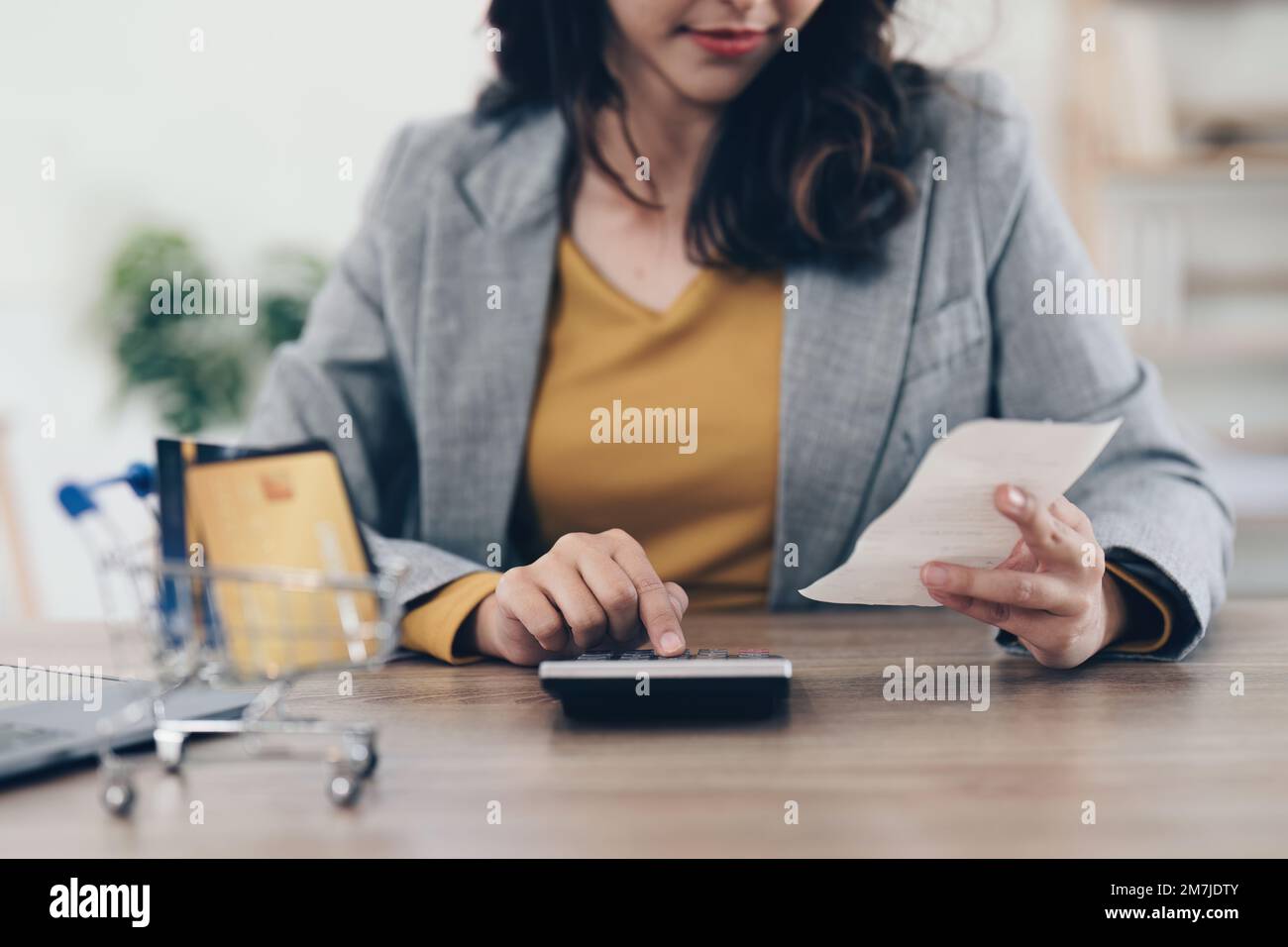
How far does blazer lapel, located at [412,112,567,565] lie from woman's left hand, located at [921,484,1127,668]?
54cm

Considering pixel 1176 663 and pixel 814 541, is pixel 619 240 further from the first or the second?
pixel 1176 663

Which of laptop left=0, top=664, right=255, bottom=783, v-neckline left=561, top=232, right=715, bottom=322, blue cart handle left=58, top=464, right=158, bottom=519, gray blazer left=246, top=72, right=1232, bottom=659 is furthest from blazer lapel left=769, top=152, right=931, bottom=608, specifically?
blue cart handle left=58, top=464, right=158, bottom=519

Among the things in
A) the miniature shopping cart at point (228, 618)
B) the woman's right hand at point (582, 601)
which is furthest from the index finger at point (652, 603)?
the miniature shopping cart at point (228, 618)

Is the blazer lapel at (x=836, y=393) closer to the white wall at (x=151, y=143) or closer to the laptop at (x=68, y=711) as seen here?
the laptop at (x=68, y=711)

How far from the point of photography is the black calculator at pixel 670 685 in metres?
0.62

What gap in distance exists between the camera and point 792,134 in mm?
1186

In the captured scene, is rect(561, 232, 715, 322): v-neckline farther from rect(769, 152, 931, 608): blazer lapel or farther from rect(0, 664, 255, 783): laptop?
rect(0, 664, 255, 783): laptop

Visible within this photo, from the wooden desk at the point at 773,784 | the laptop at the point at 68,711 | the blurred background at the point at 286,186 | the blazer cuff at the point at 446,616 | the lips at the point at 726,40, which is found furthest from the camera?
the blurred background at the point at 286,186

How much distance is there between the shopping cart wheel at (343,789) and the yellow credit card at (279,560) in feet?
0.17

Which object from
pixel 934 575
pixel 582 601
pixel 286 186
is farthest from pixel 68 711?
pixel 286 186

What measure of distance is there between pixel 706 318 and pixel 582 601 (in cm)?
51

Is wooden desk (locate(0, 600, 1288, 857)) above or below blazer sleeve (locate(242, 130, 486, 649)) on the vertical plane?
below

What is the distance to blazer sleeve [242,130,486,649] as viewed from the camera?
1.12 metres
